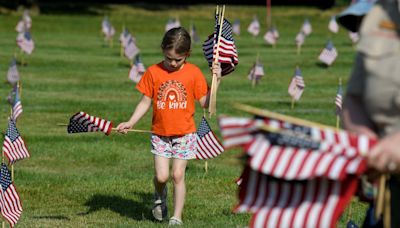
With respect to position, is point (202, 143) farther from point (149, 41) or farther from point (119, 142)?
point (149, 41)

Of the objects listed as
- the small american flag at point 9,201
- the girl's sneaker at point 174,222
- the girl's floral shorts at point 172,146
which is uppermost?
the girl's floral shorts at point 172,146

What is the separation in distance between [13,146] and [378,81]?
7139 mm

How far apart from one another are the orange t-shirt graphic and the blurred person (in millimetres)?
5303

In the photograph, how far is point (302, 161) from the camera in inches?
179

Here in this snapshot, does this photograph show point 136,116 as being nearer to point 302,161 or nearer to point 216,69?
point 216,69

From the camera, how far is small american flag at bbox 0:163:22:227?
9.63 metres

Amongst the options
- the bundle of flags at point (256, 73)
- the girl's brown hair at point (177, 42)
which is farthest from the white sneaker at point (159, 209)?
the bundle of flags at point (256, 73)

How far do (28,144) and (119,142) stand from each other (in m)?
1.30

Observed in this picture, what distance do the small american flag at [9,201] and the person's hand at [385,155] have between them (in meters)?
5.57

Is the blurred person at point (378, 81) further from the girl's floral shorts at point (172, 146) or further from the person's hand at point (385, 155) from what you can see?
the girl's floral shorts at point (172, 146)

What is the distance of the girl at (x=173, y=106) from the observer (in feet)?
33.6

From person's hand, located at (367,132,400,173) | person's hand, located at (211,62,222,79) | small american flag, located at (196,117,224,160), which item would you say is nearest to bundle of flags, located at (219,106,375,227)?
person's hand, located at (367,132,400,173)

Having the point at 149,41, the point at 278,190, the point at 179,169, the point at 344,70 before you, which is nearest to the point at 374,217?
the point at 278,190

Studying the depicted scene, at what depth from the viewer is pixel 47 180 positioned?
508 inches
